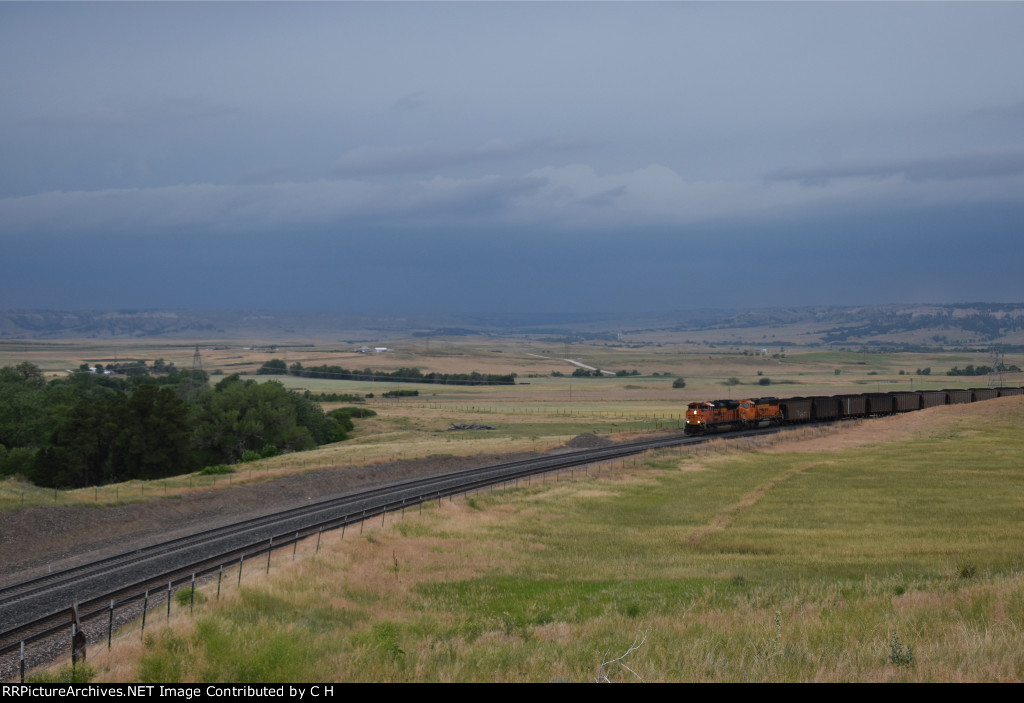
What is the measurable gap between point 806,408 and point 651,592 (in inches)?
2790

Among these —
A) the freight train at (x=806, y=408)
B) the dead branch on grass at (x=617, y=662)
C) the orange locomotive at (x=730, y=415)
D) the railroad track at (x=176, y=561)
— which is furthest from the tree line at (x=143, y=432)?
the dead branch on grass at (x=617, y=662)

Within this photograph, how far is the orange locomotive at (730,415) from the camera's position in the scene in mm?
77375

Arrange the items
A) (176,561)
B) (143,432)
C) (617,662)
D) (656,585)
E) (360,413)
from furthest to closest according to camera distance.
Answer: (360,413) < (143,432) < (176,561) < (656,585) < (617,662)

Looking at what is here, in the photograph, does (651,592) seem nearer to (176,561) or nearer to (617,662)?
(617,662)

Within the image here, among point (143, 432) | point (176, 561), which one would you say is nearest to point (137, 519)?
point (176, 561)

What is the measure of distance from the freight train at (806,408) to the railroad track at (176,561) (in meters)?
31.8

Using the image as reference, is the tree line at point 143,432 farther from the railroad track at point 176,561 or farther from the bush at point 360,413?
the railroad track at point 176,561

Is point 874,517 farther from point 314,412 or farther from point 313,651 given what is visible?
point 314,412

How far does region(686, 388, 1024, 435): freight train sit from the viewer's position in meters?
78.3

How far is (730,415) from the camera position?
80875 millimetres

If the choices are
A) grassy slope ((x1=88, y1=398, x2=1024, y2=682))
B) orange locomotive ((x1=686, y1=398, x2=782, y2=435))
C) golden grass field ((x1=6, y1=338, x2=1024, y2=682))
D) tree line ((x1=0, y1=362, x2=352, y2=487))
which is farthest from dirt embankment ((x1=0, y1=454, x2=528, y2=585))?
orange locomotive ((x1=686, y1=398, x2=782, y2=435))

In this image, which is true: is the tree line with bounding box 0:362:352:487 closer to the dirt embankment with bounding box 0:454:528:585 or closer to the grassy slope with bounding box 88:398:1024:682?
the dirt embankment with bounding box 0:454:528:585

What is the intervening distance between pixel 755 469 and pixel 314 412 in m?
59.7

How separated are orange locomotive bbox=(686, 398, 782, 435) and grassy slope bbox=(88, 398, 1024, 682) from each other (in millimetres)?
25979
